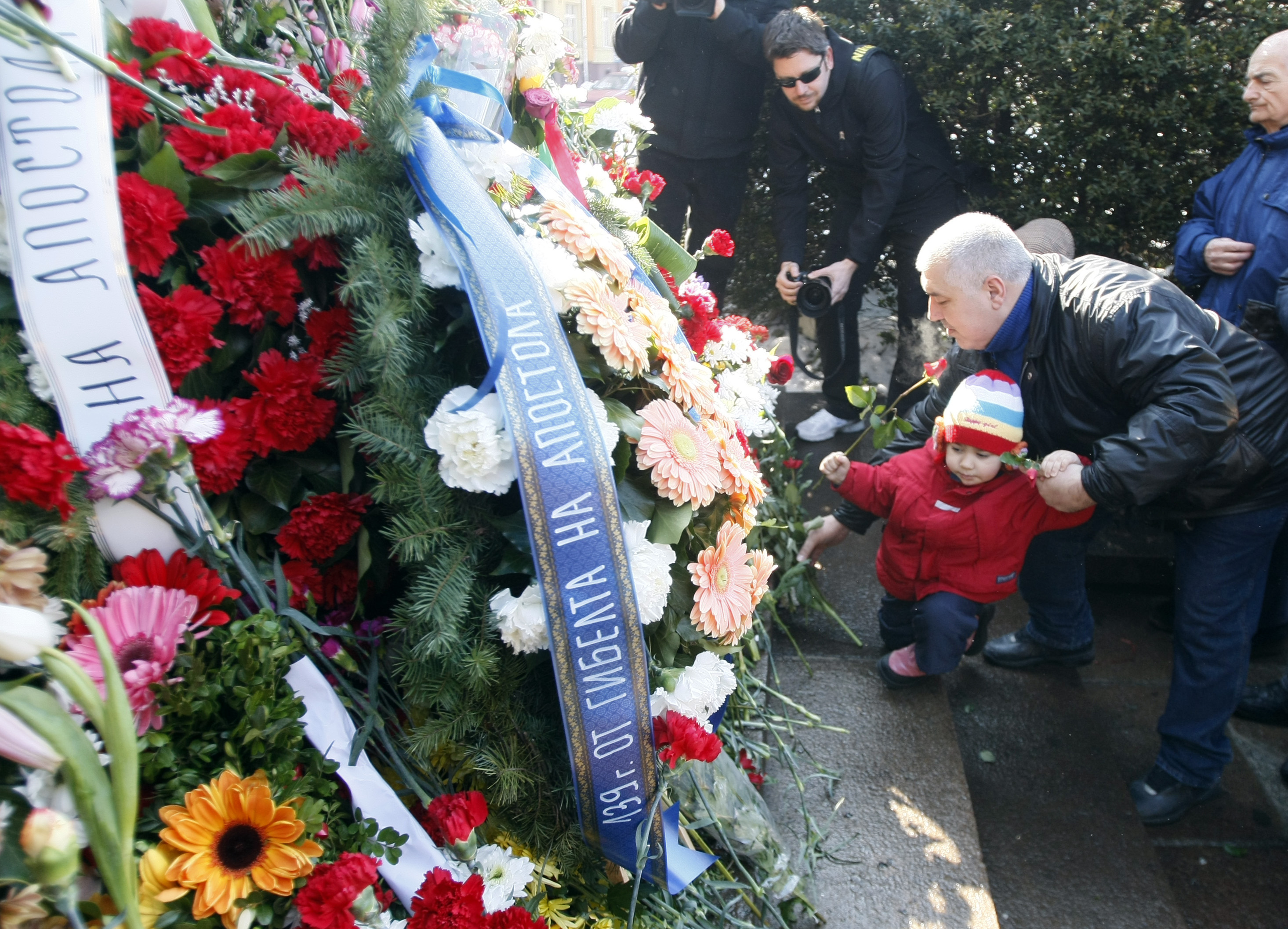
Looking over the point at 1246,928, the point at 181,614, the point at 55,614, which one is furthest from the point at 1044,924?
the point at 55,614

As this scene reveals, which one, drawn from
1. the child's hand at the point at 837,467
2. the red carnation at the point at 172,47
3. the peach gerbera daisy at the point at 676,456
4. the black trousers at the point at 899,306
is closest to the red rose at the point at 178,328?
the red carnation at the point at 172,47

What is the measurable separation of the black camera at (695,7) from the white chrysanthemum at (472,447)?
114 inches

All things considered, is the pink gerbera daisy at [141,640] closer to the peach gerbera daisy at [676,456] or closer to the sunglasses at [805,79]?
the peach gerbera daisy at [676,456]

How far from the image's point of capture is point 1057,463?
235 cm

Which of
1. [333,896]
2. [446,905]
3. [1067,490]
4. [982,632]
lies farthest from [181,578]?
[982,632]

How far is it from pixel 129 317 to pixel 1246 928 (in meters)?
2.89

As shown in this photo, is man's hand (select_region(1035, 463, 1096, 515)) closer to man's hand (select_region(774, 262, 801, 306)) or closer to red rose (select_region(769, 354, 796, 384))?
red rose (select_region(769, 354, 796, 384))

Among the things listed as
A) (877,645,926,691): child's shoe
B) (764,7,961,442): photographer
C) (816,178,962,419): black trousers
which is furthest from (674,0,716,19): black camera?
(877,645,926,691): child's shoe

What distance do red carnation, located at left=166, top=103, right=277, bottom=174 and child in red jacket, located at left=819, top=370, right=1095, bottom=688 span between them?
1824mm

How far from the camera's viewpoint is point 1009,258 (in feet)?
7.80

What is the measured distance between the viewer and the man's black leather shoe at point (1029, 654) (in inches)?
119

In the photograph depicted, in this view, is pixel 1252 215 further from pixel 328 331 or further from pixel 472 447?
pixel 328 331

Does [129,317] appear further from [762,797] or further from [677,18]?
[677,18]

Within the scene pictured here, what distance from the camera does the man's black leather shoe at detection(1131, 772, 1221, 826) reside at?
2549 mm
